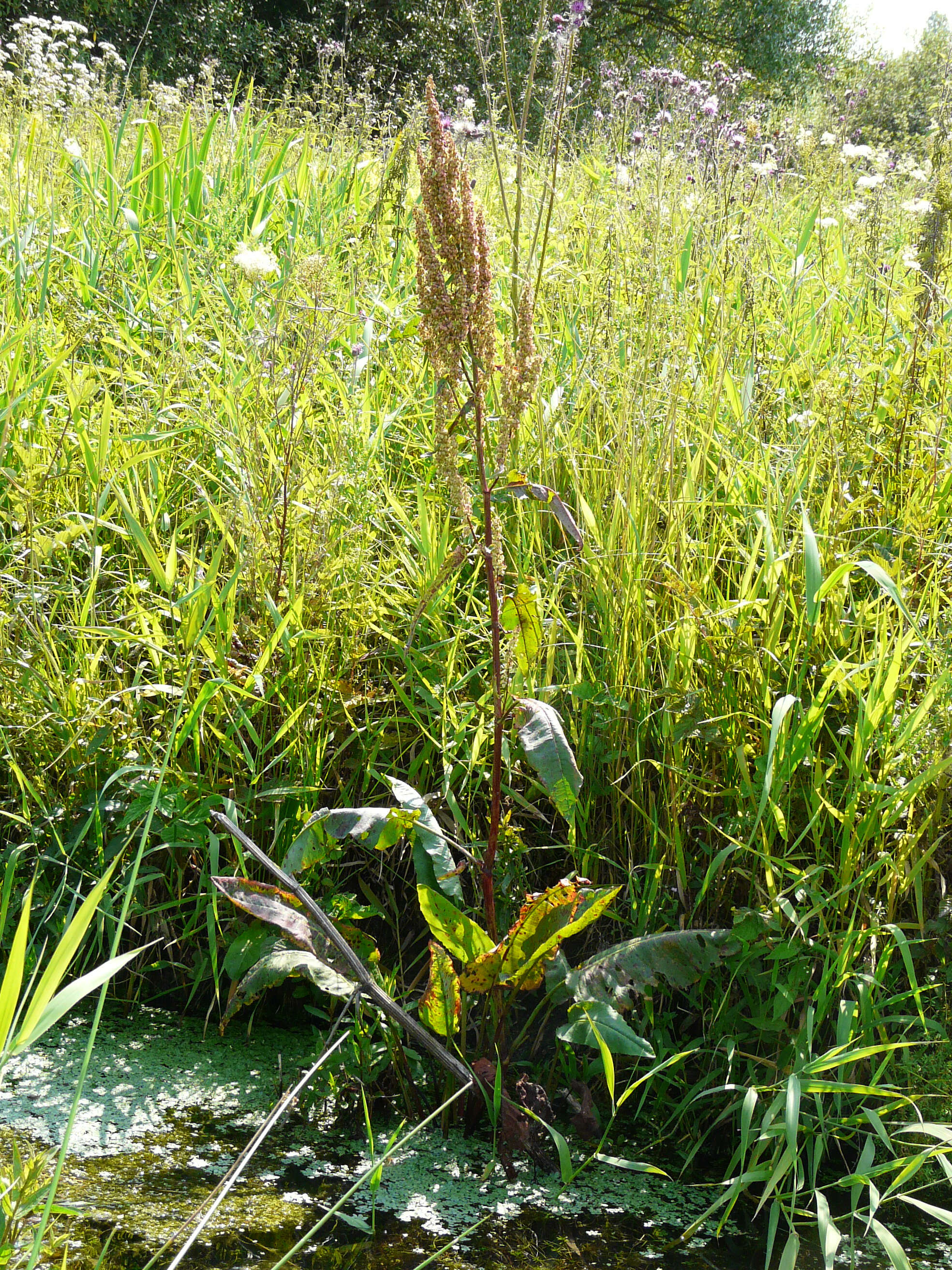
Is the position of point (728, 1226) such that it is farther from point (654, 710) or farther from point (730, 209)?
point (730, 209)

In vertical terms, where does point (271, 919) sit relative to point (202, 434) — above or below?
below

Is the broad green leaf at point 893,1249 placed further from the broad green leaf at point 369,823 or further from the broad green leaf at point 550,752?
the broad green leaf at point 369,823

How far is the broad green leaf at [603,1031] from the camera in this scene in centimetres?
144

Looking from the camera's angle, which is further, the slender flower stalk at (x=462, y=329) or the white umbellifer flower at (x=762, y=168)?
the white umbellifer flower at (x=762, y=168)

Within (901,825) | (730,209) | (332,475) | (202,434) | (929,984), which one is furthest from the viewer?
(730,209)

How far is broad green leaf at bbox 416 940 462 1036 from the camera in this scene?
1.48m

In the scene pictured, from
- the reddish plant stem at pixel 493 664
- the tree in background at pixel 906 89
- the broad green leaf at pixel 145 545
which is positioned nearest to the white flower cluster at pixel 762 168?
the reddish plant stem at pixel 493 664

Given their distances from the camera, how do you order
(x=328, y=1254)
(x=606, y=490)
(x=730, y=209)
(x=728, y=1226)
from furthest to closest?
(x=730, y=209)
(x=606, y=490)
(x=728, y=1226)
(x=328, y=1254)

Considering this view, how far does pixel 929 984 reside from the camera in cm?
163

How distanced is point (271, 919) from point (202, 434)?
136 cm

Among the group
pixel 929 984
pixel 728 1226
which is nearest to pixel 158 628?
pixel 728 1226

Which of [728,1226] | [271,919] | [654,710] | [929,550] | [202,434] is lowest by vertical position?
[728,1226]

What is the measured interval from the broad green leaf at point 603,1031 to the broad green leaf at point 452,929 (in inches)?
6.4

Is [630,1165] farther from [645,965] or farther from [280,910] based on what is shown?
[280,910]
